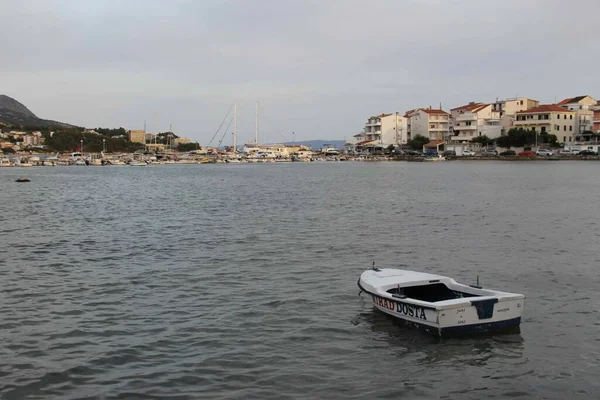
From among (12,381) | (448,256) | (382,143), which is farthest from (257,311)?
(382,143)

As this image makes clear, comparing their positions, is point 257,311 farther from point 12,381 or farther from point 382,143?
point 382,143

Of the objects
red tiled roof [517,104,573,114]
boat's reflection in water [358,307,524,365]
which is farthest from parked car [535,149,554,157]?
boat's reflection in water [358,307,524,365]

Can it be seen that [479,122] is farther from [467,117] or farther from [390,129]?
[390,129]

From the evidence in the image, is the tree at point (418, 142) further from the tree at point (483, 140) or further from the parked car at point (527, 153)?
the parked car at point (527, 153)

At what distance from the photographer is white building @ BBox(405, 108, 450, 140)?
142 meters

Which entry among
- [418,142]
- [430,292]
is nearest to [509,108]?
[418,142]

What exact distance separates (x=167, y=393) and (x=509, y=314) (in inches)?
274

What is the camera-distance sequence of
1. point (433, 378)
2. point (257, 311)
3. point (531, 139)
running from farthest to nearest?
point (531, 139)
point (257, 311)
point (433, 378)

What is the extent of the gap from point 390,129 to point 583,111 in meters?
46.3

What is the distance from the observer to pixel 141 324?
41.9ft

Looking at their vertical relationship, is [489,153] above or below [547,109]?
below

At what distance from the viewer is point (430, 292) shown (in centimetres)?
1364

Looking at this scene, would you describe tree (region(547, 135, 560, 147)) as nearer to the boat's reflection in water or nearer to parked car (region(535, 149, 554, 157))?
parked car (region(535, 149, 554, 157))

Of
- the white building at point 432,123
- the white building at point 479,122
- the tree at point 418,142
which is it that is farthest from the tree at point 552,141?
the tree at point 418,142
